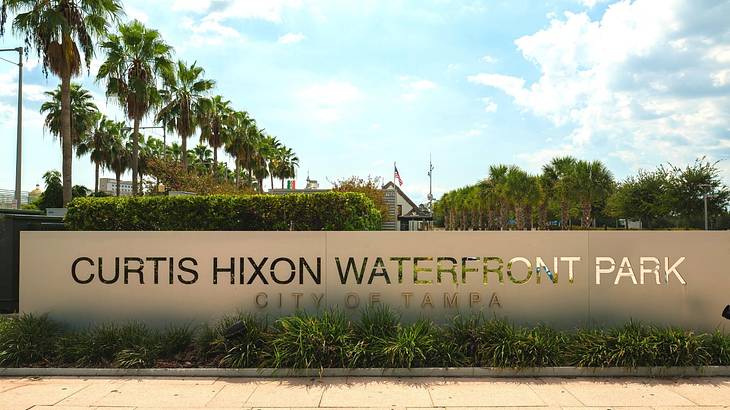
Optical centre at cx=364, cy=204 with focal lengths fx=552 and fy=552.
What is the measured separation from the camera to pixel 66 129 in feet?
67.8

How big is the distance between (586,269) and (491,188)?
52514 mm

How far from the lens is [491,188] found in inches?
2346

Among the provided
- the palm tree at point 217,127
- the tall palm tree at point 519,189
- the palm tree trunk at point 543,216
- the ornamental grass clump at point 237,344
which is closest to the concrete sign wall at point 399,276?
the ornamental grass clump at point 237,344

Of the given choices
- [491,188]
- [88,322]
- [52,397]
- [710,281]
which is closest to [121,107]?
[88,322]

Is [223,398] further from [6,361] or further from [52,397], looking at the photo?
[6,361]

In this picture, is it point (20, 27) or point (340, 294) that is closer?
point (340, 294)

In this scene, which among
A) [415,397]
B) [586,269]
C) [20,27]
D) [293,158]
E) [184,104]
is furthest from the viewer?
[293,158]

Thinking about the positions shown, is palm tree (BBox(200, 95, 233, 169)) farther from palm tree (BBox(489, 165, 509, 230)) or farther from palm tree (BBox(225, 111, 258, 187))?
palm tree (BBox(489, 165, 509, 230))

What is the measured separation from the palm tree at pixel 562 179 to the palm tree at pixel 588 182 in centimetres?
54

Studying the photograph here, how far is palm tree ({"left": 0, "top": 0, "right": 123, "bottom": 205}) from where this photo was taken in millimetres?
19812

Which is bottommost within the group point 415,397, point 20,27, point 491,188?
point 415,397

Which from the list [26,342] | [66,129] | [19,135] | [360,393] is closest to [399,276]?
[360,393]

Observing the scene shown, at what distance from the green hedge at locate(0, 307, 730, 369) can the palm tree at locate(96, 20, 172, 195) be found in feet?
75.3

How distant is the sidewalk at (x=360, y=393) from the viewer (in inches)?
226
